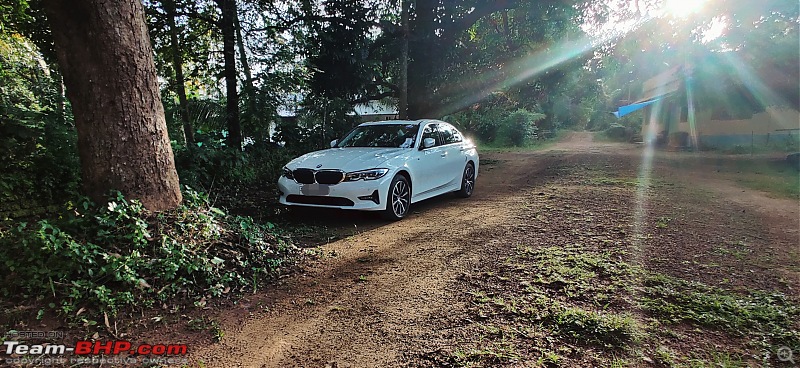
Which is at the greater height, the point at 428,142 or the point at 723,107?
the point at 723,107

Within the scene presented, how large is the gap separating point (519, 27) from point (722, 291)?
13.1 m

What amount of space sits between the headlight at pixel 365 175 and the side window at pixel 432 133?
159cm

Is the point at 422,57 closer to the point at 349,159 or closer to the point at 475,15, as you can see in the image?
the point at 475,15

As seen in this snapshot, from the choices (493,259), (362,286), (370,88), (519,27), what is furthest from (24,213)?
(519,27)

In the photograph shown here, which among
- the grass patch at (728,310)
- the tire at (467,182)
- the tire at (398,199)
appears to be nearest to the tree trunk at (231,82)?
the tire at (398,199)

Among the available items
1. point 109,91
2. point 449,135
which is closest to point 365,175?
point 449,135

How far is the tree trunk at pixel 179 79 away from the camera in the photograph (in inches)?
356

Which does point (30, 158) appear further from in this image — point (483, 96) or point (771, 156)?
point (771, 156)

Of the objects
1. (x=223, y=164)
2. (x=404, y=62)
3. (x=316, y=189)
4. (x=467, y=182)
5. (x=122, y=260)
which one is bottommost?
(x=467, y=182)

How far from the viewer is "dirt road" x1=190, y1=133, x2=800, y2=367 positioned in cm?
259

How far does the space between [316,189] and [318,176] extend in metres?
0.18

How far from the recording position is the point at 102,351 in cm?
251

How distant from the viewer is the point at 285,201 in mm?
5957

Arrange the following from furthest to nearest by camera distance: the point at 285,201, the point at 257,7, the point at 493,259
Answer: the point at 257,7 < the point at 285,201 < the point at 493,259
